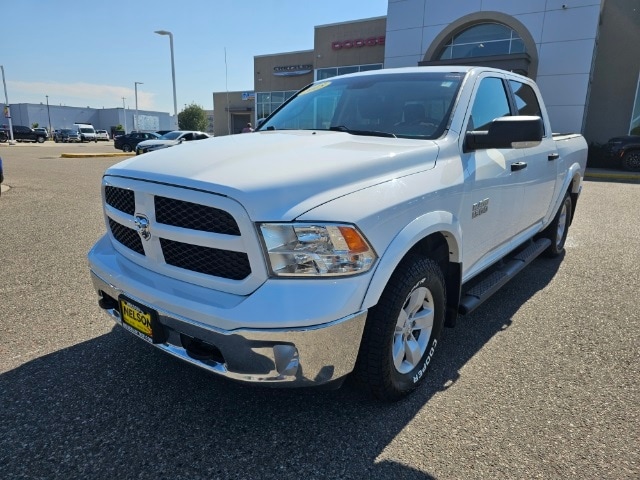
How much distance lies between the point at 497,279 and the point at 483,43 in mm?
21202

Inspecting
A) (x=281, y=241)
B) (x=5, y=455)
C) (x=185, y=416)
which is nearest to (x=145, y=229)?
(x=281, y=241)

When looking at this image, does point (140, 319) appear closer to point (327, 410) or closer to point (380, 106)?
point (327, 410)

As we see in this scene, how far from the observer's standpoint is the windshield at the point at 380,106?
116 inches

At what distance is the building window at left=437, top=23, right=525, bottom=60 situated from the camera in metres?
20.6

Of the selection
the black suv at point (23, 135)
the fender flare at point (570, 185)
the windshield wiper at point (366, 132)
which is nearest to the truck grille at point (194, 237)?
the windshield wiper at point (366, 132)

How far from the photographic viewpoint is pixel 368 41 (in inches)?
1105

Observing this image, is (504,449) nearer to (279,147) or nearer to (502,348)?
(502,348)

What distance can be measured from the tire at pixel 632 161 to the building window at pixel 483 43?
21.6ft

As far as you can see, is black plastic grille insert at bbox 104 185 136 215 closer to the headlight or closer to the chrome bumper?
the chrome bumper

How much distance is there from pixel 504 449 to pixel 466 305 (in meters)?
1.03

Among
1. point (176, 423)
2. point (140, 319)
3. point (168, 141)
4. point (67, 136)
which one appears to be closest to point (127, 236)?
point (140, 319)

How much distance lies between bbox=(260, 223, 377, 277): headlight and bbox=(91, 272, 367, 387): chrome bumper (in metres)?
0.24

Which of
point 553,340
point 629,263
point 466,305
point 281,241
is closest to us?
point 281,241

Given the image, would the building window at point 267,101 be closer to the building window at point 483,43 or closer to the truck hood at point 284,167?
the building window at point 483,43
